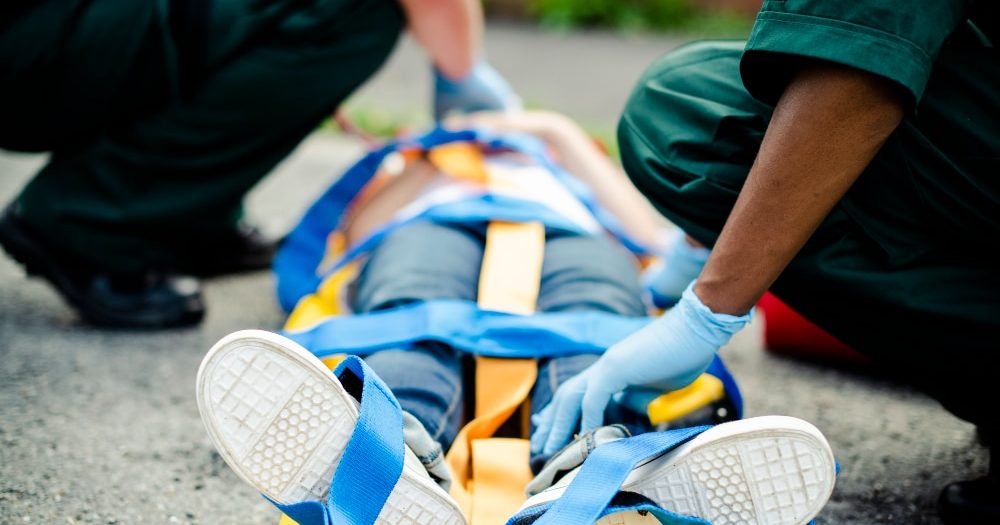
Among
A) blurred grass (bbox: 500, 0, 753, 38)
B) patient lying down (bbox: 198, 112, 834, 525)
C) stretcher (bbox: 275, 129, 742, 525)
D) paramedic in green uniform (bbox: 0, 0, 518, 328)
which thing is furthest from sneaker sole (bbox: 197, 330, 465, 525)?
blurred grass (bbox: 500, 0, 753, 38)

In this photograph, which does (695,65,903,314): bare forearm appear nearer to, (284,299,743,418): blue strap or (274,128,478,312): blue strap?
(284,299,743,418): blue strap

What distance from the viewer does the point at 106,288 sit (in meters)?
1.69

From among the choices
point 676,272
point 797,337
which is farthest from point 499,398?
point 797,337

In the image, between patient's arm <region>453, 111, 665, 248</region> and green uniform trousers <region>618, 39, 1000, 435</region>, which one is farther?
patient's arm <region>453, 111, 665, 248</region>

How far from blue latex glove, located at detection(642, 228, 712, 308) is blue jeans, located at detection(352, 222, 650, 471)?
8 centimetres

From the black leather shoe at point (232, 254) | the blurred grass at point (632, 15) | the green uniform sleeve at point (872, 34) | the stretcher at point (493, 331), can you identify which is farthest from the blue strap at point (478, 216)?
the blurred grass at point (632, 15)

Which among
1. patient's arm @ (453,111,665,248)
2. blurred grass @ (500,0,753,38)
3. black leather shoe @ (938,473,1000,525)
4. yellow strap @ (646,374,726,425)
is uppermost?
yellow strap @ (646,374,726,425)

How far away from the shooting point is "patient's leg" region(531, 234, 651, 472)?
117cm

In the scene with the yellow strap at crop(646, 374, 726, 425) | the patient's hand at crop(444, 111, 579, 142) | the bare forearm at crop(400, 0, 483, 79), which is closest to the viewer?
the yellow strap at crop(646, 374, 726, 425)

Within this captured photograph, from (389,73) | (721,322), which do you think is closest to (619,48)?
(389,73)

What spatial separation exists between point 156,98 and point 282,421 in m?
0.98

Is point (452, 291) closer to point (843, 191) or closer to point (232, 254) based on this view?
point (843, 191)

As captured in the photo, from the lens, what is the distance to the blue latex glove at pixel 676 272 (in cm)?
144

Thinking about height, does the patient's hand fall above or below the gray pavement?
above
